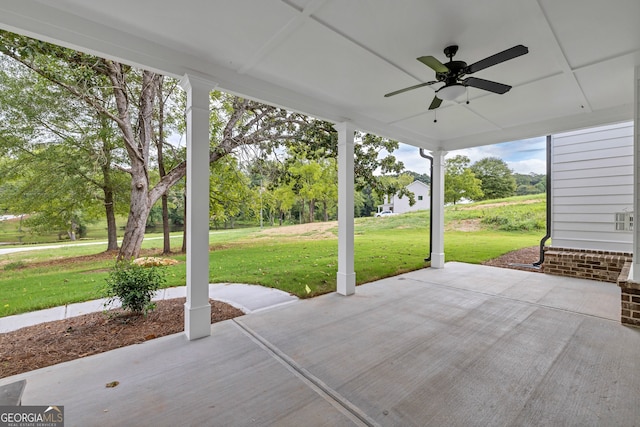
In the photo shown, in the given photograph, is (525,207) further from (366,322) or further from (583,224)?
(366,322)

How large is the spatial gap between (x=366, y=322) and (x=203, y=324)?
1.75 m

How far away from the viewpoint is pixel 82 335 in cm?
276

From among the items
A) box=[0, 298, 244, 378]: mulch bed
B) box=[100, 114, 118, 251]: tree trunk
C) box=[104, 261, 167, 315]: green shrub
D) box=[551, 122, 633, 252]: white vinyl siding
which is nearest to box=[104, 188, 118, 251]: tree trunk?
box=[100, 114, 118, 251]: tree trunk

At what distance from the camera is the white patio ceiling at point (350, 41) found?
6.52 ft

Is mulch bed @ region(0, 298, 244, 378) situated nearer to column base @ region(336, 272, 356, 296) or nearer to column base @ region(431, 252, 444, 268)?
column base @ region(336, 272, 356, 296)

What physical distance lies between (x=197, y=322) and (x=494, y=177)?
62.1 feet

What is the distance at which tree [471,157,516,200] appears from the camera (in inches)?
647

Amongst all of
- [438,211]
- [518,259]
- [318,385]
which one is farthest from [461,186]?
[318,385]

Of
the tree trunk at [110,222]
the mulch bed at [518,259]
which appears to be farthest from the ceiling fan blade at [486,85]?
the tree trunk at [110,222]

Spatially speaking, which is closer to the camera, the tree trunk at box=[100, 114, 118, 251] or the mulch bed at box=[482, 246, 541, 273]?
the tree trunk at box=[100, 114, 118, 251]

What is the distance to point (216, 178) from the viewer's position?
7.55 meters

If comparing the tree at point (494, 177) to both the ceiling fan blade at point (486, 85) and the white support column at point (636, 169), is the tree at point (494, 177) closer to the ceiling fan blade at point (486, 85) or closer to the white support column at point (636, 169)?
the white support column at point (636, 169)

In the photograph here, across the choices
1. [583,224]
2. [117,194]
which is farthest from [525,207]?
[117,194]

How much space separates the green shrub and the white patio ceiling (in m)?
2.18
